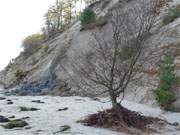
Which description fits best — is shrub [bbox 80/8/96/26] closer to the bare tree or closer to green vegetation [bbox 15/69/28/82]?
green vegetation [bbox 15/69/28/82]

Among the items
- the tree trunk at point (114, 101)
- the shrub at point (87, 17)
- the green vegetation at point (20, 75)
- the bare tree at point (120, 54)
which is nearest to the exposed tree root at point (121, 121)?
the tree trunk at point (114, 101)

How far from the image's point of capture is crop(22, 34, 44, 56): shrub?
6430 cm

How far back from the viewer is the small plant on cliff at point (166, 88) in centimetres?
2248

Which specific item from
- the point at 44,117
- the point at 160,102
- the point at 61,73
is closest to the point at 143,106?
the point at 160,102

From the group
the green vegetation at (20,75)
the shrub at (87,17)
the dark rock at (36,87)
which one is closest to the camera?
the dark rock at (36,87)

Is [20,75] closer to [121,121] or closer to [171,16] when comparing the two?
[171,16]

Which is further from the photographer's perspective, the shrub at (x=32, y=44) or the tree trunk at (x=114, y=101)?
the shrub at (x=32, y=44)

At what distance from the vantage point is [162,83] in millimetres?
23344

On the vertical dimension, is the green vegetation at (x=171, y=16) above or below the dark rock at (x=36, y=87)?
above

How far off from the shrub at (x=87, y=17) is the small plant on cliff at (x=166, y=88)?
2274cm

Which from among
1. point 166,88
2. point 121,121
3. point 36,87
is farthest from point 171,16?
point 121,121

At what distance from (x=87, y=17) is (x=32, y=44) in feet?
80.2

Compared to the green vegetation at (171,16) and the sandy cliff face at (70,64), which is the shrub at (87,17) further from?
the green vegetation at (171,16)

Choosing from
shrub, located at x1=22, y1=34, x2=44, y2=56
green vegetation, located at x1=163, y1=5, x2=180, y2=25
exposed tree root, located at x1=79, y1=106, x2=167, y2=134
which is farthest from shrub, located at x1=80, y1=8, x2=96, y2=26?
exposed tree root, located at x1=79, y1=106, x2=167, y2=134
